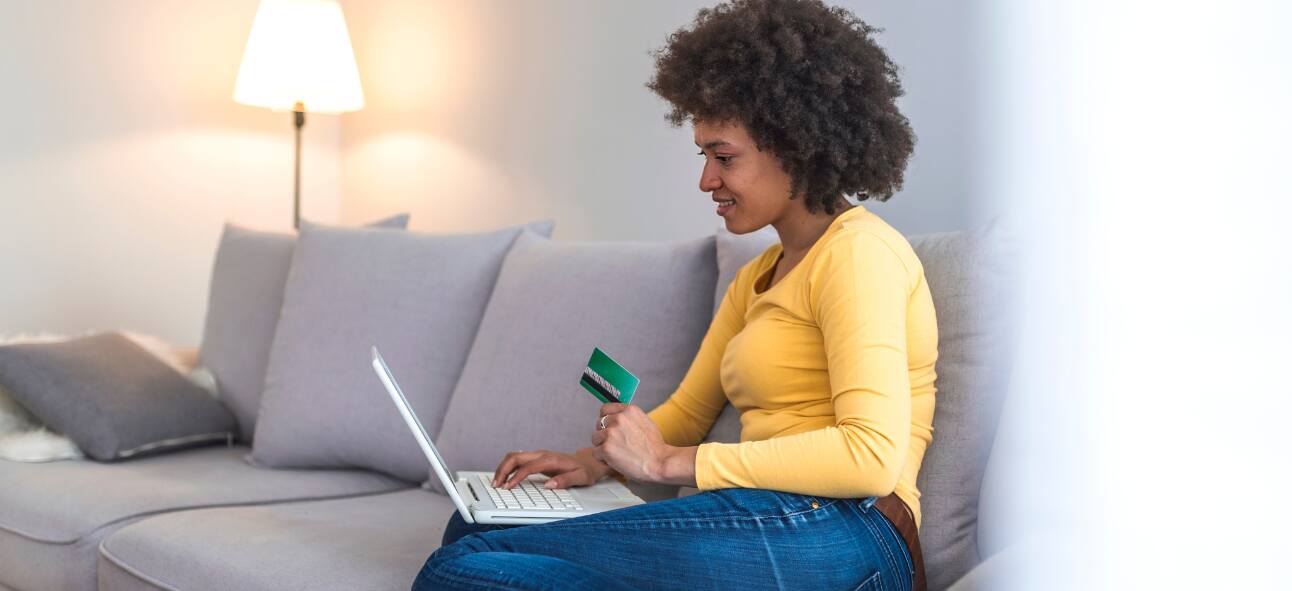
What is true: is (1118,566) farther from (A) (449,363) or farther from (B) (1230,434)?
(A) (449,363)

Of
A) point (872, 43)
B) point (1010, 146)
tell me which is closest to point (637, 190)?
point (872, 43)

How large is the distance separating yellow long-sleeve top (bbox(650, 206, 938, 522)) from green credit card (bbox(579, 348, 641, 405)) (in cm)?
13

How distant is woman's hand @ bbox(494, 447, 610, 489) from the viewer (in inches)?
58.0

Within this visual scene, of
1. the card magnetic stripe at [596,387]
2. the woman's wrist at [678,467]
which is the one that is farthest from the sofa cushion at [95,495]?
the woman's wrist at [678,467]

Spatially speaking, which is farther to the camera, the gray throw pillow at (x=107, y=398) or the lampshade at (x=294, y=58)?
the lampshade at (x=294, y=58)

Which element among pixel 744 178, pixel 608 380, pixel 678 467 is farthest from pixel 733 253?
pixel 678 467

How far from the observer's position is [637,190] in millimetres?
2510

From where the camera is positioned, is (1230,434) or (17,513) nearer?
(1230,434)

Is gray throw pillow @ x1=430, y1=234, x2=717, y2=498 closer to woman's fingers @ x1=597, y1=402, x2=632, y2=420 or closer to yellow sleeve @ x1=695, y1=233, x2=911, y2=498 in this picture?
woman's fingers @ x1=597, y1=402, x2=632, y2=420

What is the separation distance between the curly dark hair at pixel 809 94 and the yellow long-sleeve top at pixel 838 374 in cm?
6

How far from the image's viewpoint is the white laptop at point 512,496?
1.29 metres

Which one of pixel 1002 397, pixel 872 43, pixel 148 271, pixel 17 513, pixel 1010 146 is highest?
pixel 872 43

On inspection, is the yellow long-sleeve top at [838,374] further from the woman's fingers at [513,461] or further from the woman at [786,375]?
the woman's fingers at [513,461]

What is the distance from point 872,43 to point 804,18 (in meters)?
0.09
